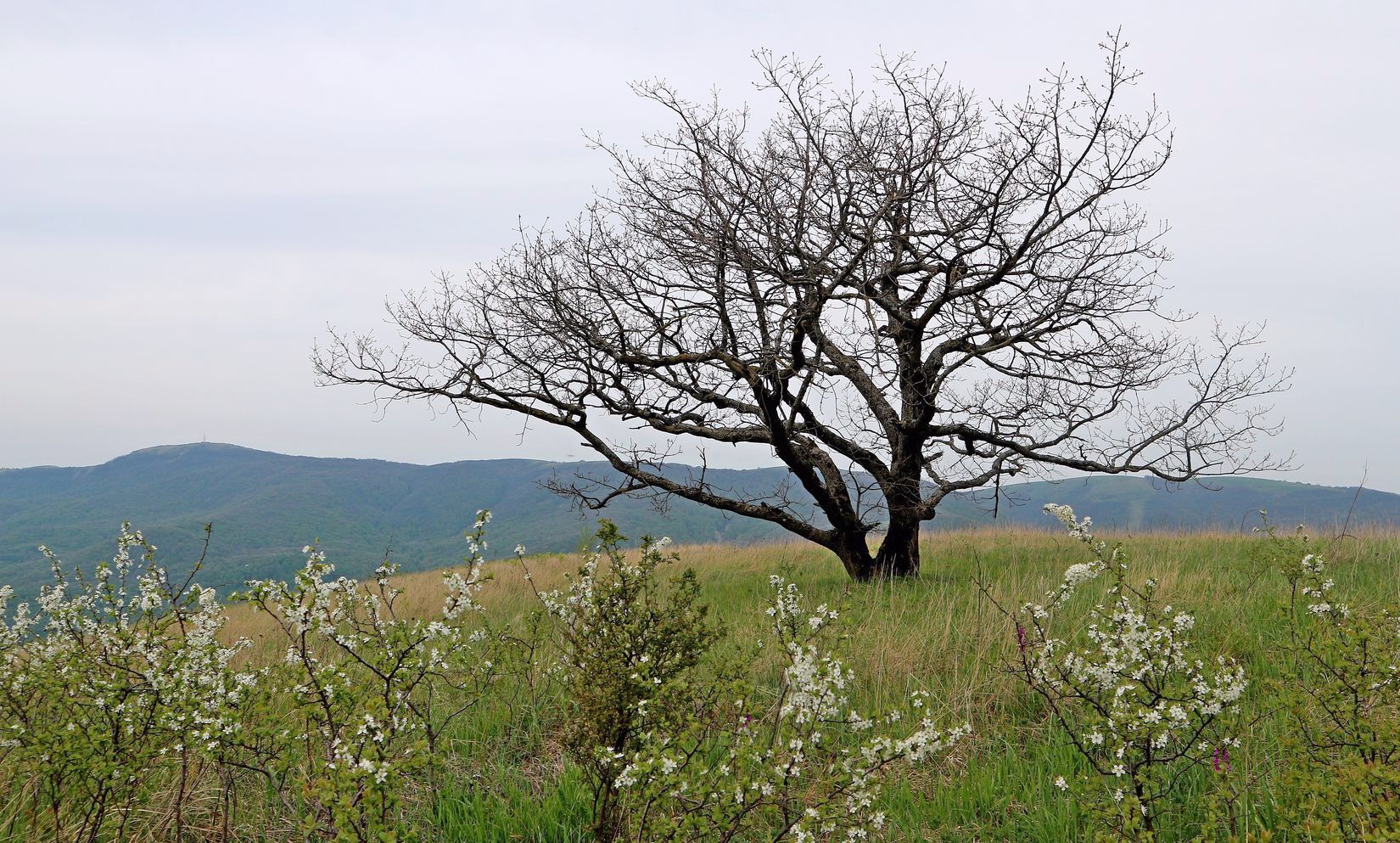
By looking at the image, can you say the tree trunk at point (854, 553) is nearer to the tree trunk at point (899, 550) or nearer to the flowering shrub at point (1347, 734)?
the tree trunk at point (899, 550)

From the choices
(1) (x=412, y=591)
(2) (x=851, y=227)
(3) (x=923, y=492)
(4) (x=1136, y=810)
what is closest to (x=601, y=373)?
(2) (x=851, y=227)

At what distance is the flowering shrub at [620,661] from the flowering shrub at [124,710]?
1.77 metres

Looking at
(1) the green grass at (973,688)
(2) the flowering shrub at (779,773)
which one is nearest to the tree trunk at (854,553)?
(1) the green grass at (973,688)

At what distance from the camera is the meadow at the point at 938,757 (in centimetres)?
374

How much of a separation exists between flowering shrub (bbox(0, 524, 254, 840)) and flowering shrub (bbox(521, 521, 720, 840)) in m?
1.77

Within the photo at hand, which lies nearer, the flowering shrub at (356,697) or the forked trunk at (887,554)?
the flowering shrub at (356,697)

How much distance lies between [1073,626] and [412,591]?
11.5 meters

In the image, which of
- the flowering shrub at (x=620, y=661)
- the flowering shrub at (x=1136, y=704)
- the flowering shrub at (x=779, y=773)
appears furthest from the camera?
the flowering shrub at (x=620, y=661)

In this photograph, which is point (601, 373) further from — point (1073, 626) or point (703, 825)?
point (703, 825)

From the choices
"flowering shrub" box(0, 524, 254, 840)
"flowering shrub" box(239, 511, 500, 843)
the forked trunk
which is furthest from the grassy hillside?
"flowering shrub" box(0, 524, 254, 840)

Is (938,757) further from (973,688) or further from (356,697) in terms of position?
Result: (356,697)

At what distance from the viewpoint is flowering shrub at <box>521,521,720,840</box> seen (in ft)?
12.5

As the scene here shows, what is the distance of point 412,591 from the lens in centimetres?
1395

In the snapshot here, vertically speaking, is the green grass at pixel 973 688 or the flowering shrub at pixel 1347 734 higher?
the flowering shrub at pixel 1347 734
